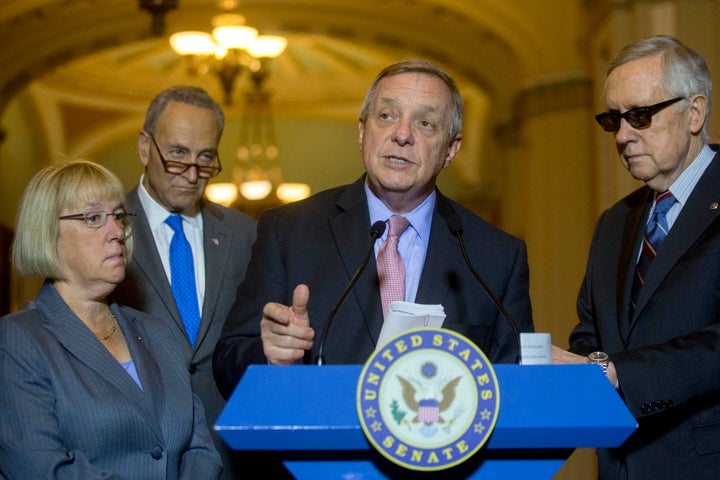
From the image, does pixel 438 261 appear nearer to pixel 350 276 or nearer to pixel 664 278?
pixel 350 276

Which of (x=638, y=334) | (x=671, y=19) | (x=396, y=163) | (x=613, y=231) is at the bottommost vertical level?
(x=638, y=334)

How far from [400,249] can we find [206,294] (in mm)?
993

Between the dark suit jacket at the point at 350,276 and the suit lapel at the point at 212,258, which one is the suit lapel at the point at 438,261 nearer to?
the dark suit jacket at the point at 350,276

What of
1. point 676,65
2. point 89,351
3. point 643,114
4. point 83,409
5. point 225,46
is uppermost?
point 225,46

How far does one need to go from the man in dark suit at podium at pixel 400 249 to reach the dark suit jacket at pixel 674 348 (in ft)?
0.92

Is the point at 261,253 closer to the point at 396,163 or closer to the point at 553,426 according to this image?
the point at 396,163

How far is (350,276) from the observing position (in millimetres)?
2773

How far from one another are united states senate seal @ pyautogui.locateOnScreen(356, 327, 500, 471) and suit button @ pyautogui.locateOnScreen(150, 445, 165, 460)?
1022 mm

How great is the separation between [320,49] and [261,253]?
15328mm

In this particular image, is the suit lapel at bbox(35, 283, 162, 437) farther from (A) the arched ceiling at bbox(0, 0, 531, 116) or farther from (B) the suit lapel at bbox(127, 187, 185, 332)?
(A) the arched ceiling at bbox(0, 0, 531, 116)

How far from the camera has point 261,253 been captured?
2.90 metres

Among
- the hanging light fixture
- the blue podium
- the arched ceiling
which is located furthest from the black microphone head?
the arched ceiling

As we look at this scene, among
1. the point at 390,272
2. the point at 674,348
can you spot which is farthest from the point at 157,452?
the point at 674,348

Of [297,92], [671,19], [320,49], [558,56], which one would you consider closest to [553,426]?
[671,19]
